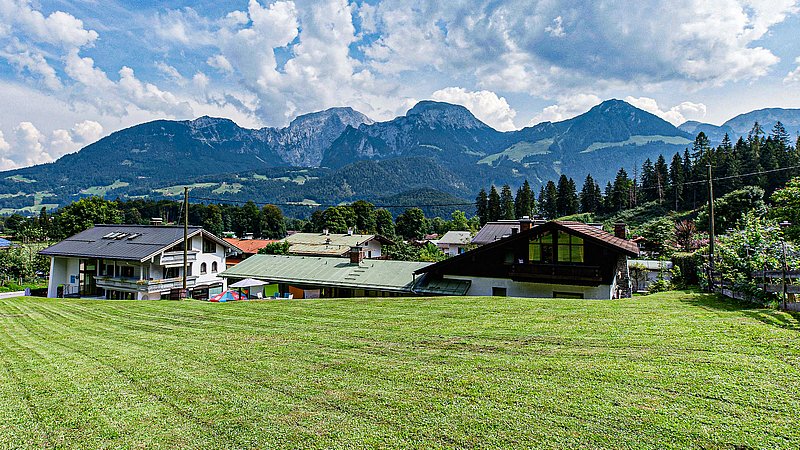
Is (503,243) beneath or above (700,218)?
beneath

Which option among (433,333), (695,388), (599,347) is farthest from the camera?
(433,333)

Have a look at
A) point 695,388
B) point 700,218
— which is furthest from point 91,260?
point 700,218

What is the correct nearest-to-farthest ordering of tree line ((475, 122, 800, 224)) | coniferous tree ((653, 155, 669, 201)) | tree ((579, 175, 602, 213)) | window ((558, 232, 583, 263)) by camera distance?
window ((558, 232, 583, 263)), tree line ((475, 122, 800, 224)), coniferous tree ((653, 155, 669, 201)), tree ((579, 175, 602, 213))

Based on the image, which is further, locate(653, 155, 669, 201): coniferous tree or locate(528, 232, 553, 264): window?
locate(653, 155, 669, 201): coniferous tree

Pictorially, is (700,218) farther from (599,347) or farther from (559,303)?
(599,347)

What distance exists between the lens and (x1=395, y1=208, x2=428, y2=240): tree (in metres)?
101

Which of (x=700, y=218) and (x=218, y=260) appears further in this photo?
(x=700, y=218)

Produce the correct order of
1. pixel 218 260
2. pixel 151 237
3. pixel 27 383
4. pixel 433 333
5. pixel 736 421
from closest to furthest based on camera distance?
1. pixel 736 421
2. pixel 27 383
3. pixel 433 333
4. pixel 151 237
5. pixel 218 260

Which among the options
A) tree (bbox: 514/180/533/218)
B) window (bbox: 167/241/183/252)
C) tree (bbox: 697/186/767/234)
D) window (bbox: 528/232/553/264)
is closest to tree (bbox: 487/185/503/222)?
tree (bbox: 514/180/533/218)

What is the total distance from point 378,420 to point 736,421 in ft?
Result: 14.2

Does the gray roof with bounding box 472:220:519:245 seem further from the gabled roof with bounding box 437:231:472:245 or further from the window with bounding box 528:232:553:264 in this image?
the window with bounding box 528:232:553:264

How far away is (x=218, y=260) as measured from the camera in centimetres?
4028

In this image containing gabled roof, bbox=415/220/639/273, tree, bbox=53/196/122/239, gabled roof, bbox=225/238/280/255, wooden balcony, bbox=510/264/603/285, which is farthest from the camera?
gabled roof, bbox=225/238/280/255

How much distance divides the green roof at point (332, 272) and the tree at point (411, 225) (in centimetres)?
7180
